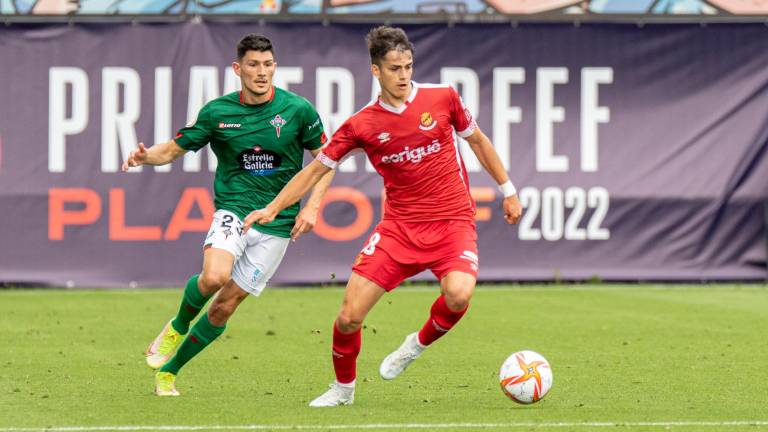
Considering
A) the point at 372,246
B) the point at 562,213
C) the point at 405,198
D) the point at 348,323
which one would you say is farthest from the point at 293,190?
the point at 562,213

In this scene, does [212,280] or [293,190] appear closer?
[293,190]

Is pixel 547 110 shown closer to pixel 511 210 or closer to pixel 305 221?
pixel 511 210

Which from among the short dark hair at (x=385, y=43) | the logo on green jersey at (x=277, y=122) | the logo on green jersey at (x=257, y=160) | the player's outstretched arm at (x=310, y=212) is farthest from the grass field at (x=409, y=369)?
the short dark hair at (x=385, y=43)

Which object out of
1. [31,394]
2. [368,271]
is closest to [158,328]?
[31,394]

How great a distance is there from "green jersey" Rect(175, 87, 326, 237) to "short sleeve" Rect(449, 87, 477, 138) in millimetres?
1192

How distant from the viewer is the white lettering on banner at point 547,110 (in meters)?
18.2

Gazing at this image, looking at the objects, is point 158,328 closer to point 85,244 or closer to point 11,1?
point 85,244

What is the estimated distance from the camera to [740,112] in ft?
60.0

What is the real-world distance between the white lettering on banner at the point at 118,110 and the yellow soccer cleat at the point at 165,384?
9.06 metres

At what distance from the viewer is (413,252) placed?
871 centimetres

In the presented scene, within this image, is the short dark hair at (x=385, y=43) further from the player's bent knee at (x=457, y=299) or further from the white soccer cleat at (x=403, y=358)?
the white soccer cleat at (x=403, y=358)

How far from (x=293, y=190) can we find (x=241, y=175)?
99cm

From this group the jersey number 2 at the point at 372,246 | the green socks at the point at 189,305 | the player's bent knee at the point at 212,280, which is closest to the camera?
the jersey number 2 at the point at 372,246

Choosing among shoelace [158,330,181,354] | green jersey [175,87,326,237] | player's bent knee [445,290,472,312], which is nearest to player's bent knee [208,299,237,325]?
shoelace [158,330,181,354]
